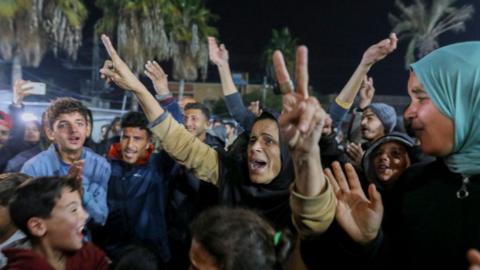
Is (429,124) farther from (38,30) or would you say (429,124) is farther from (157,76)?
(38,30)

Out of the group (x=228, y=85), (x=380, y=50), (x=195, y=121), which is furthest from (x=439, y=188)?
(x=195, y=121)

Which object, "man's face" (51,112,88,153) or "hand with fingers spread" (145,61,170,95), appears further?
"hand with fingers spread" (145,61,170,95)

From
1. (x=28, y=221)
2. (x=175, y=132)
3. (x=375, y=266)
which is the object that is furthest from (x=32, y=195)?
(x=375, y=266)

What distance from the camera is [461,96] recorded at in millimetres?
1558

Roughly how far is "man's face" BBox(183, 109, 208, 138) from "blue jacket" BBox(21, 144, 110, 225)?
1.71 meters

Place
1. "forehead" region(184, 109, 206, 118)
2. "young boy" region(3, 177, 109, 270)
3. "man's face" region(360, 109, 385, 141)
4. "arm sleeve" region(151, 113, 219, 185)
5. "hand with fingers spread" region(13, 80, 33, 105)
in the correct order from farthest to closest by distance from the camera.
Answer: "forehead" region(184, 109, 206, 118) → "hand with fingers spread" region(13, 80, 33, 105) → "man's face" region(360, 109, 385, 141) → "arm sleeve" region(151, 113, 219, 185) → "young boy" region(3, 177, 109, 270)

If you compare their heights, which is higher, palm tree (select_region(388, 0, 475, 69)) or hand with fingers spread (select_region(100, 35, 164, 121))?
palm tree (select_region(388, 0, 475, 69))

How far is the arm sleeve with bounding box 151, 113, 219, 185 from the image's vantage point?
272 centimetres

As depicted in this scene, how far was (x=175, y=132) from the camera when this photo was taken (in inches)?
108

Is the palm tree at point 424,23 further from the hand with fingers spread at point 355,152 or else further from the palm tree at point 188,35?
the hand with fingers spread at point 355,152

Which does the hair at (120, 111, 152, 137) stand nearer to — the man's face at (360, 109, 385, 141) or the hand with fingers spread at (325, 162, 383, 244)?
the man's face at (360, 109, 385, 141)

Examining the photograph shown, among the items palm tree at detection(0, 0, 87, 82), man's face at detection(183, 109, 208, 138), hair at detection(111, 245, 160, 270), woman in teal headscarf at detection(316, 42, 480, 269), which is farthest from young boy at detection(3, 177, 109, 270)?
palm tree at detection(0, 0, 87, 82)

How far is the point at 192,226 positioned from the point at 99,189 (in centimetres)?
155

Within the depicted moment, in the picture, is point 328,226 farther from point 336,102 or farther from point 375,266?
point 336,102
